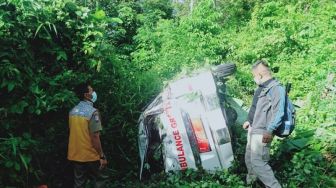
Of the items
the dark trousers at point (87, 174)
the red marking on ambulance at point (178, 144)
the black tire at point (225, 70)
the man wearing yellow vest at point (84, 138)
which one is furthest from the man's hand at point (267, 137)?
the dark trousers at point (87, 174)

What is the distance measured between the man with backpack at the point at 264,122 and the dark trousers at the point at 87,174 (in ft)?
6.43

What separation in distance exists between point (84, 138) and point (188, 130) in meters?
1.51

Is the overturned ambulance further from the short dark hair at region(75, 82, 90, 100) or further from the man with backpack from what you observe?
the short dark hair at region(75, 82, 90, 100)

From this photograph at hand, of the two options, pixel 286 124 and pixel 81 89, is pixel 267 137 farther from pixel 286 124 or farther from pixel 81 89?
pixel 81 89

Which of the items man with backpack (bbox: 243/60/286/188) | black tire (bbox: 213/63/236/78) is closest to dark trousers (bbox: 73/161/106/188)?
man with backpack (bbox: 243/60/286/188)

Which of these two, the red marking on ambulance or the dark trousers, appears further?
the red marking on ambulance

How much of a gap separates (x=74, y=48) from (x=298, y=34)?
24.5ft

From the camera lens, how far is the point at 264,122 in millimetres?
5094

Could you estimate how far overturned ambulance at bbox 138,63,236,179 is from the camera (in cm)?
568

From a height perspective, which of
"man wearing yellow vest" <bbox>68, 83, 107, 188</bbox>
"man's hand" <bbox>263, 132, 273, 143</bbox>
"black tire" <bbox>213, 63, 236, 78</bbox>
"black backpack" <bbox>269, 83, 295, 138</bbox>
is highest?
"black tire" <bbox>213, 63, 236, 78</bbox>

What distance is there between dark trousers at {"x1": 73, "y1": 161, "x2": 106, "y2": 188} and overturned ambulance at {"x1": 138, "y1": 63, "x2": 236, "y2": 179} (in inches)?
32.1

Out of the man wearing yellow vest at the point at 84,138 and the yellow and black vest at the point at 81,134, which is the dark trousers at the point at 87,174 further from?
the yellow and black vest at the point at 81,134

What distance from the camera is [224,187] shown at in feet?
17.2

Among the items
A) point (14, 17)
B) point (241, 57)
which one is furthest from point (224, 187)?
point (241, 57)
